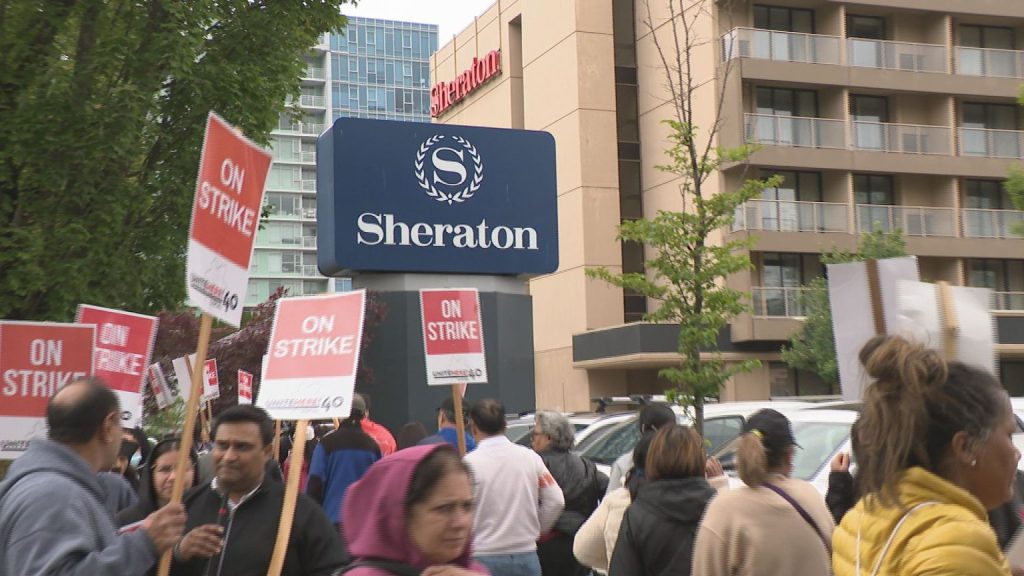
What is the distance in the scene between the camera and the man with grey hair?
8594 mm

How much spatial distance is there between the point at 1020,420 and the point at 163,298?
8924 mm

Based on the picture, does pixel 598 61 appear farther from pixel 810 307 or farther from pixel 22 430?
pixel 22 430

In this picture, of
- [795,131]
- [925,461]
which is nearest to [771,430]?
[925,461]

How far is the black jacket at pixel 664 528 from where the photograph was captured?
19.1 ft

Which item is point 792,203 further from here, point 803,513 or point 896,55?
point 803,513

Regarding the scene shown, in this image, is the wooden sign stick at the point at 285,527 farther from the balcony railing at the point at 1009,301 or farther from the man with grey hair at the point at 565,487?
the balcony railing at the point at 1009,301

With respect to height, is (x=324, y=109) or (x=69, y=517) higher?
(x=324, y=109)

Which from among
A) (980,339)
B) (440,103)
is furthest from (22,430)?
(440,103)

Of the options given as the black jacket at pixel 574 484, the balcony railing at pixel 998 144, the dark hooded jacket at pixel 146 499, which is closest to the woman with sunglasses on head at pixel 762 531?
the dark hooded jacket at pixel 146 499

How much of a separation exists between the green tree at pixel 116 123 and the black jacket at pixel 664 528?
25.4 ft

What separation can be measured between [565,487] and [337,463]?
5.49 feet

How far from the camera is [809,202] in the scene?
39531 mm

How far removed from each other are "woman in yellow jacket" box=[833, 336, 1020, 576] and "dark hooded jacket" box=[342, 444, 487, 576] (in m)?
0.96

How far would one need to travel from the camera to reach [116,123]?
12.4 metres
